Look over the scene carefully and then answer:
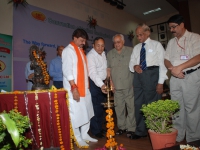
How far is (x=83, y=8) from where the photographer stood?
514 centimetres

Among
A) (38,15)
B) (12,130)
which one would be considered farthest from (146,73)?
(38,15)

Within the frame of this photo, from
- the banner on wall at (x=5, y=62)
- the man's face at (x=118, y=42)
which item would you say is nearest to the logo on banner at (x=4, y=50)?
the banner on wall at (x=5, y=62)

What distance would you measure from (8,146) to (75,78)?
1421 mm

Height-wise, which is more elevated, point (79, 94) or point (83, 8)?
point (83, 8)

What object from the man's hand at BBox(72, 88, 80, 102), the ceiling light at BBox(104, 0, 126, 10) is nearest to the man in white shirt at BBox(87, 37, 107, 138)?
the man's hand at BBox(72, 88, 80, 102)

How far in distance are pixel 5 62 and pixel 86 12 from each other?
305cm

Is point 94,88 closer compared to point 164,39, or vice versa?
point 94,88

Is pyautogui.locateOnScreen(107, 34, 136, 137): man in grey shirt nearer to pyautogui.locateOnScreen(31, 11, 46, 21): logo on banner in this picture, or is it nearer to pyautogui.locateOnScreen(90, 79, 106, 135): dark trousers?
pyautogui.locateOnScreen(90, 79, 106, 135): dark trousers

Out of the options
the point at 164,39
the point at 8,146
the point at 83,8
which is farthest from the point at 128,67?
the point at 164,39

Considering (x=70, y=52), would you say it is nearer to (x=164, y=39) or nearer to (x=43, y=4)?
(x=43, y=4)

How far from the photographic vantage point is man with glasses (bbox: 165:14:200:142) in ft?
6.37

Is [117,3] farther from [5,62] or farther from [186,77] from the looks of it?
[186,77]

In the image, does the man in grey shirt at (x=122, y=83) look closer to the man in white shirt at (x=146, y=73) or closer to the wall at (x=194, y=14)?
the man in white shirt at (x=146, y=73)

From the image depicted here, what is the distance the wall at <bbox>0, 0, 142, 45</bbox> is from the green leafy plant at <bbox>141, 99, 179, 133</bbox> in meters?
3.09
